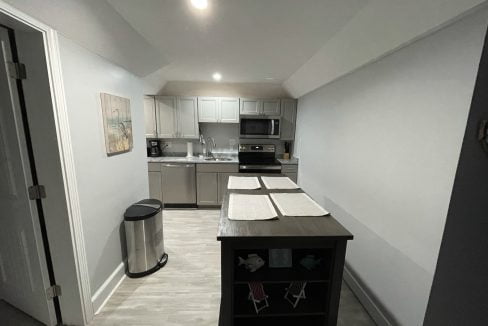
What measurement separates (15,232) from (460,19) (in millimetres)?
3183

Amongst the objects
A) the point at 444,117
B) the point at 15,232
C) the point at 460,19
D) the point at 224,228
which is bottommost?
the point at 15,232

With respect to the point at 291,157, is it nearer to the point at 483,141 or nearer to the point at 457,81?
the point at 457,81

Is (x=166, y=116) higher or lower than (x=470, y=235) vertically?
higher

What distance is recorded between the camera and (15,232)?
4.66ft

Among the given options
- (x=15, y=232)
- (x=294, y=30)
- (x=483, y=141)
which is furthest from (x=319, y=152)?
(x=15, y=232)

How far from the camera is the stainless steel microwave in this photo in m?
3.93

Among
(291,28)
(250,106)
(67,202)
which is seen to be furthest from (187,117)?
(67,202)

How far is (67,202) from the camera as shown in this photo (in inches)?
54.0

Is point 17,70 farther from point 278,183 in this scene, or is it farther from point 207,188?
point 207,188

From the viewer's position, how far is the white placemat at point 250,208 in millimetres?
1358

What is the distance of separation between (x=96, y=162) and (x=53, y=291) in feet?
3.38

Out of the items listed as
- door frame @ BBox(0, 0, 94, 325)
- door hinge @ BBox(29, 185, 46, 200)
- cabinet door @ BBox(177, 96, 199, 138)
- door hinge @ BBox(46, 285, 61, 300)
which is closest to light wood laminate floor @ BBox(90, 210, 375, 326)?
door frame @ BBox(0, 0, 94, 325)

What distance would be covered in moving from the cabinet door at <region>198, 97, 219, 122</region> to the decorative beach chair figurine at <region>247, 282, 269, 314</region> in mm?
3206

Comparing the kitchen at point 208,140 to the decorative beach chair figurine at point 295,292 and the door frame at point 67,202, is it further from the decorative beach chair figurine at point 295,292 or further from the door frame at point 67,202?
the decorative beach chair figurine at point 295,292
